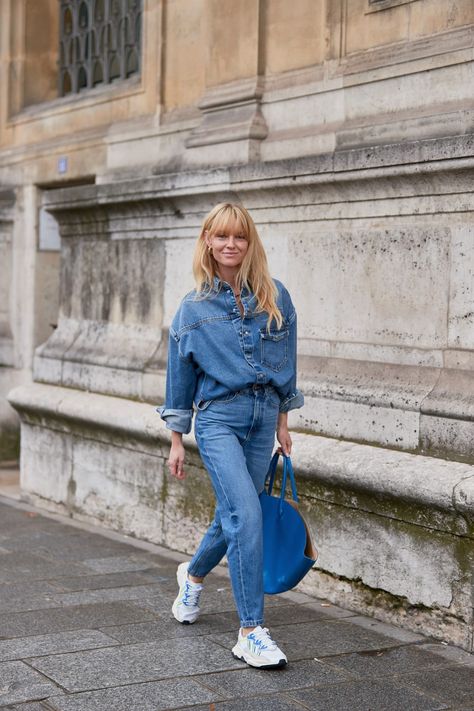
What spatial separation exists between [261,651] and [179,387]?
3.65ft

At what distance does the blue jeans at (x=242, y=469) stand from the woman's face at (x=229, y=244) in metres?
0.53

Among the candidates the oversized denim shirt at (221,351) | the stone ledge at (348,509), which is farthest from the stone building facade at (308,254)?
the oversized denim shirt at (221,351)

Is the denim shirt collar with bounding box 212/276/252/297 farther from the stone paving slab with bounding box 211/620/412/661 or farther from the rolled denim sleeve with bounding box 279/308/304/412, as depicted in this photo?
the stone paving slab with bounding box 211/620/412/661

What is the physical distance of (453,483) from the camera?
193 inches

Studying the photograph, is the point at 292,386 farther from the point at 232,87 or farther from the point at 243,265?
the point at 232,87

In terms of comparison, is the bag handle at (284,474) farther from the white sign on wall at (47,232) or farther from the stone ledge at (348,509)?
the white sign on wall at (47,232)

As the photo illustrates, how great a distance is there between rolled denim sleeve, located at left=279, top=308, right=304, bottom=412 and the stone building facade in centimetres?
57

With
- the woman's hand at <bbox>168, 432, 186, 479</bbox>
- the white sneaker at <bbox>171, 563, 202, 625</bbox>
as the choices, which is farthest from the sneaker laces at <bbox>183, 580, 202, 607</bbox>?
the woman's hand at <bbox>168, 432, 186, 479</bbox>

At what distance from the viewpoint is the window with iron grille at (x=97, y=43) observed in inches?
359

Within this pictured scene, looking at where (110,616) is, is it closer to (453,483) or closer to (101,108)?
(453,483)

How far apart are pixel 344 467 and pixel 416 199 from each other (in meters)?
1.28

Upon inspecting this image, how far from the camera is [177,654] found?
4.79 m

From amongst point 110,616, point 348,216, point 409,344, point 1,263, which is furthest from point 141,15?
point 110,616

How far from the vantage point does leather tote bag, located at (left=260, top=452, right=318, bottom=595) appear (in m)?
4.73
